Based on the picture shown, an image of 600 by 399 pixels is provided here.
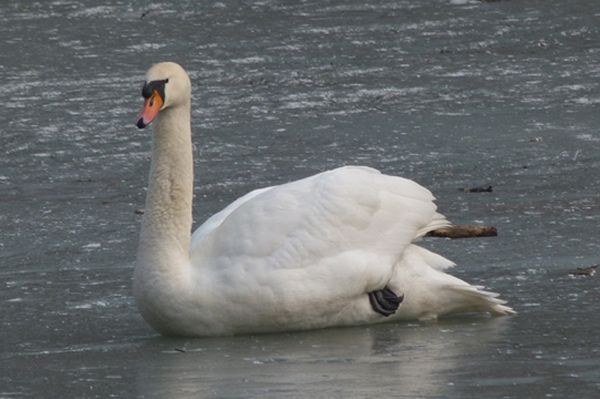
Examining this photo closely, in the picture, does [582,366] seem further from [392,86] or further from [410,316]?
[392,86]

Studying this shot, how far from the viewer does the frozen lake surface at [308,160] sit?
6.23m

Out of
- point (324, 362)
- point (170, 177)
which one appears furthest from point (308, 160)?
point (324, 362)

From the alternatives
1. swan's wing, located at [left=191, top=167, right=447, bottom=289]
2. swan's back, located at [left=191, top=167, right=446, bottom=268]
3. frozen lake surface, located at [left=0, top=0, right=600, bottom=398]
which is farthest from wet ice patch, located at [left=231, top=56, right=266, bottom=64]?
swan's wing, located at [left=191, top=167, right=447, bottom=289]

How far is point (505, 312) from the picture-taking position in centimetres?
716

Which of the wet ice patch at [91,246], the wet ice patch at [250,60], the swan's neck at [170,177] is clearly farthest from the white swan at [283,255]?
the wet ice patch at [250,60]

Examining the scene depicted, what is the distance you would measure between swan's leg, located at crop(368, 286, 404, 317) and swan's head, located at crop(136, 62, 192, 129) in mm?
1186

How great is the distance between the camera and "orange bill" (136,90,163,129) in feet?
23.4

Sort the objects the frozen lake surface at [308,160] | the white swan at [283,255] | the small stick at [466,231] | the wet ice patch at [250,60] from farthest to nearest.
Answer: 1. the wet ice patch at [250,60]
2. the small stick at [466,231]
3. the white swan at [283,255]
4. the frozen lake surface at [308,160]

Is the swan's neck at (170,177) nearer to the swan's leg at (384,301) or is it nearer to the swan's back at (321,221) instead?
the swan's back at (321,221)

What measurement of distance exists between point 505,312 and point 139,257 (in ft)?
5.10

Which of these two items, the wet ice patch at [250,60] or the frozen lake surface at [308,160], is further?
the wet ice patch at [250,60]

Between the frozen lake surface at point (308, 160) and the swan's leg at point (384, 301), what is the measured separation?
100 mm

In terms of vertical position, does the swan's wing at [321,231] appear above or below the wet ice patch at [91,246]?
above

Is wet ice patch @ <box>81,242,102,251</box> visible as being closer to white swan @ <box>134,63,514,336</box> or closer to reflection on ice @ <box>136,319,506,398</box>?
white swan @ <box>134,63,514,336</box>
